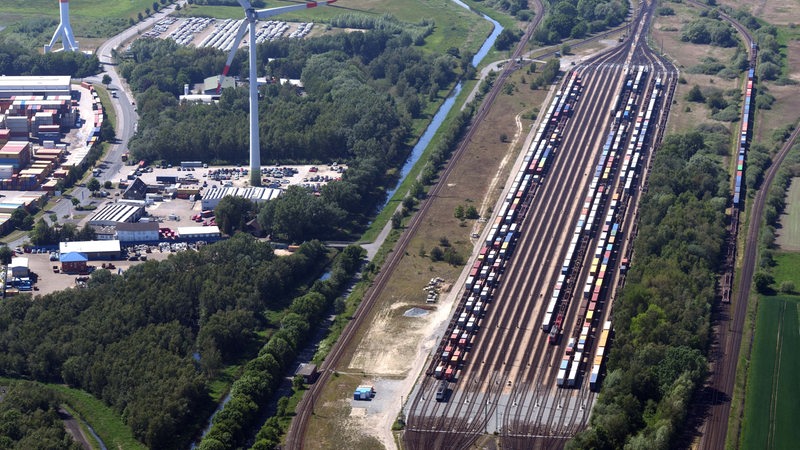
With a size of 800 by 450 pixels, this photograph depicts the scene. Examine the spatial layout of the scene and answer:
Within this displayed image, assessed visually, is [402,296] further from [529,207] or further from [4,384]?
[4,384]

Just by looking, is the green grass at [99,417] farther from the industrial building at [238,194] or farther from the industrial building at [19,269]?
the industrial building at [238,194]

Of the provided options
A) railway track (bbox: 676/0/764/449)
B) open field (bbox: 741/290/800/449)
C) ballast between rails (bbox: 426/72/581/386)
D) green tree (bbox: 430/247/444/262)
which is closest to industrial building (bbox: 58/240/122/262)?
green tree (bbox: 430/247/444/262)

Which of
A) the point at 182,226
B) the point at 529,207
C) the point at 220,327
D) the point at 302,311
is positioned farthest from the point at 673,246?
the point at 182,226

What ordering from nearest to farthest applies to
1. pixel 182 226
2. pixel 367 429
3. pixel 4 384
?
pixel 367 429 < pixel 4 384 < pixel 182 226

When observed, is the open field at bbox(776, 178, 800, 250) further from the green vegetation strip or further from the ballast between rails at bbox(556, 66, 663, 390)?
the green vegetation strip

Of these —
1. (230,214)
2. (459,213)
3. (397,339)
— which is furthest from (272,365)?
(459,213)

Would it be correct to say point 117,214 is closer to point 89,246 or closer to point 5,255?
point 89,246

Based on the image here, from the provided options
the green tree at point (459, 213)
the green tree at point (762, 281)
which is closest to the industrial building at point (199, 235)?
A: the green tree at point (459, 213)
